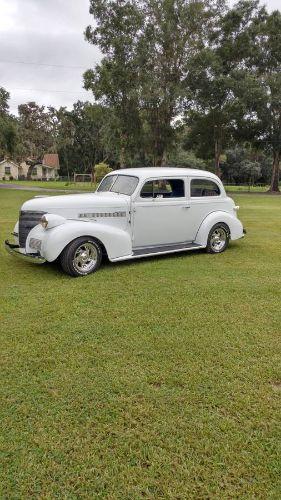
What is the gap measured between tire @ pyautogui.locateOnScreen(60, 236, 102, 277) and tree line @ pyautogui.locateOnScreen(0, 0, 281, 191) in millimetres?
21592

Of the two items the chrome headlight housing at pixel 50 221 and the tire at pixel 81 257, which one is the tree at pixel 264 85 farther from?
the chrome headlight housing at pixel 50 221

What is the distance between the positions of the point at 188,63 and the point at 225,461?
90.5 ft

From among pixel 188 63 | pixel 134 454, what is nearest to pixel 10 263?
pixel 134 454

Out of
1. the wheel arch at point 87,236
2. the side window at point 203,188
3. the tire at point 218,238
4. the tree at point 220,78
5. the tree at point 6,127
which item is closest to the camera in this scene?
the wheel arch at point 87,236

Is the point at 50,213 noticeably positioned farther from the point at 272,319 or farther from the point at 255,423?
the point at 255,423

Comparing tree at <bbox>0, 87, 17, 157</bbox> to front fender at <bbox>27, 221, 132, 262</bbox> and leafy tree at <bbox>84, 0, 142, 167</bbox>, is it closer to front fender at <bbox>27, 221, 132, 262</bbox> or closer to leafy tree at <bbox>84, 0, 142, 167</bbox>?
leafy tree at <bbox>84, 0, 142, 167</bbox>

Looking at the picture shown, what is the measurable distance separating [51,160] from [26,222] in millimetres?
70131

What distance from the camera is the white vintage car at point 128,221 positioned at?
576 cm

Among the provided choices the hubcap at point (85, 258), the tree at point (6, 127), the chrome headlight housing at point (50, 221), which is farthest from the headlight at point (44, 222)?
the tree at point (6, 127)

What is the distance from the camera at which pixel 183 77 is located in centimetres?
2655

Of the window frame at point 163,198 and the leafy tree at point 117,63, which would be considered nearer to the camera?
→ the window frame at point 163,198

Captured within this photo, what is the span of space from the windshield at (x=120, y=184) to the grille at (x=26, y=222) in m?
1.62

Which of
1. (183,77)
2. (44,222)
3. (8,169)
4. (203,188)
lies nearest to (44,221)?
(44,222)

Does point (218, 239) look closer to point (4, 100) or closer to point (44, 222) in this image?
point (44, 222)
